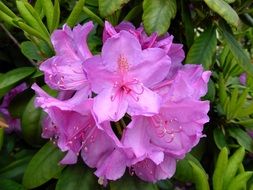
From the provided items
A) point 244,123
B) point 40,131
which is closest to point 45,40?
point 40,131

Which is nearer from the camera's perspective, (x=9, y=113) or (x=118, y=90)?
(x=118, y=90)

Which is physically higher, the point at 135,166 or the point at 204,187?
the point at 135,166

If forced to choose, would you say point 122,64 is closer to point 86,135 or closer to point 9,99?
point 86,135

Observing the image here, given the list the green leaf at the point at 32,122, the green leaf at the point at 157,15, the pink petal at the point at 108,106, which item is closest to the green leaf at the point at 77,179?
the green leaf at the point at 32,122

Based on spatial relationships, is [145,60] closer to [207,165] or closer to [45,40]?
[45,40]

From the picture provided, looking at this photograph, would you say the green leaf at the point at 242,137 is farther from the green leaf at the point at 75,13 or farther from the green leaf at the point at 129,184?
the green leaf at the point at 75,13

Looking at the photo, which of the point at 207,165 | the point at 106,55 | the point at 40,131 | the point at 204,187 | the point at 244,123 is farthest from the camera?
the point at 207,165

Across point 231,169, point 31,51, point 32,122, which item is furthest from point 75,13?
point 231,169
